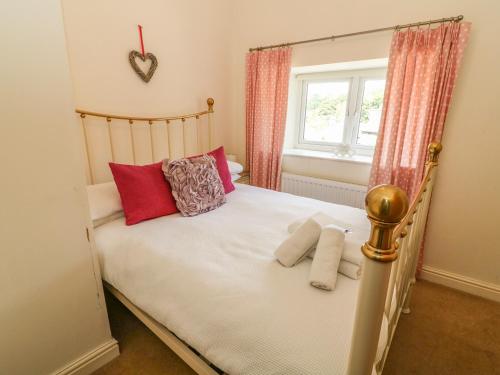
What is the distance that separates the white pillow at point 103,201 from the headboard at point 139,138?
29 centimetres

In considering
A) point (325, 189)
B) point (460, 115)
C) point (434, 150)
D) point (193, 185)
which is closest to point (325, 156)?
point (325, 189)

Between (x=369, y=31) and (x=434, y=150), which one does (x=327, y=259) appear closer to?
(x=434, y=150)

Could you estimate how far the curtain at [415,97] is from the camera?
5.63ft

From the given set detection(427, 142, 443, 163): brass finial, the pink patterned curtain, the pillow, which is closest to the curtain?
detection(427, 142, 443, 163): brass finial

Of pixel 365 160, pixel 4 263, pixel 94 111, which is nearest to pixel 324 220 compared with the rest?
pixel 365 160

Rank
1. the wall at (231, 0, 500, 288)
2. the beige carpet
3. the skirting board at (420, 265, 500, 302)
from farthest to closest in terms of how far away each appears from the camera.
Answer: the skirting board at (420, 265, 500, 302) → the wall at (231, 0, 500, 288) → the beige carpet

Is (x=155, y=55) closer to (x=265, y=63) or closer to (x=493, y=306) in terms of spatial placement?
(x=265, y=63)

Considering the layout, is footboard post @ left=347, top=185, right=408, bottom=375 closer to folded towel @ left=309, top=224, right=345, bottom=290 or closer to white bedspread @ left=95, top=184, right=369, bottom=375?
white bedspread @ left=95, top=184, right=369, bottom=375

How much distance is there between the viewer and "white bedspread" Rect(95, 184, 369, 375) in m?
0.78

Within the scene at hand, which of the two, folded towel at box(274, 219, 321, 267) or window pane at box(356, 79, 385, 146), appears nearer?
folded towel at box(274, 219, 321, 267)

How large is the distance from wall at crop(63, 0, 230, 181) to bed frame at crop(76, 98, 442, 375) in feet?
0.33

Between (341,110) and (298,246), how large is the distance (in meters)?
1.99

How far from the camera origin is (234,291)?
3.19ft

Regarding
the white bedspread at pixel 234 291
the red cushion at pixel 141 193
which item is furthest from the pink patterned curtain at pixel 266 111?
the red cushion at pixel 141 193
